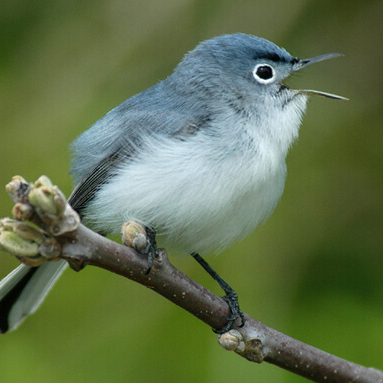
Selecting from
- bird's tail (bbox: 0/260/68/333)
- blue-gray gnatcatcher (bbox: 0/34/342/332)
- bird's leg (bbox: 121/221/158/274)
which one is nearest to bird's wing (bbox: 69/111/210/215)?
blue-gray gnatcatcher (bbox: 0/34/342/332)

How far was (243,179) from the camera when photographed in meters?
2.25

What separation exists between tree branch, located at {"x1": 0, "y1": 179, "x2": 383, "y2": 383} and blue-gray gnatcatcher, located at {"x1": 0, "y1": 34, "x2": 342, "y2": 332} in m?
0.19

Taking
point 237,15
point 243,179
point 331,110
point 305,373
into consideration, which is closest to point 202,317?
point 305,373

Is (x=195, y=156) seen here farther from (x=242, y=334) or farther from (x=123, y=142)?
(x=242, y=334)

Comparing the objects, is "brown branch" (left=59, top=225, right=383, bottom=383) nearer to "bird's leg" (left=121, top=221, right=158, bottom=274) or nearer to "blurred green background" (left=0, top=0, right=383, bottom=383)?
"bird's leg" (left=121, top=221, right=158, bottom=274)

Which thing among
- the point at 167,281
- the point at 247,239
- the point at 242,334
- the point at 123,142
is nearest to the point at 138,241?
the point at 167,281

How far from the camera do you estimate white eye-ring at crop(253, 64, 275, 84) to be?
2568 mm

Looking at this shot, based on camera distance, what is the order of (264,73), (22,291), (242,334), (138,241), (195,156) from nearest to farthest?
(138,241) → (242,334) → (195,156) → (22,291) → (264,73)

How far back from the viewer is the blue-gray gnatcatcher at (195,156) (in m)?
2.24

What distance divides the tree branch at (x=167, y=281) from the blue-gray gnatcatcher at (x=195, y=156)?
185 mm

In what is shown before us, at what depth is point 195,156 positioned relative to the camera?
2244 mm

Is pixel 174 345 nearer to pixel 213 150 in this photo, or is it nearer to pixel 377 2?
pixel 213 150

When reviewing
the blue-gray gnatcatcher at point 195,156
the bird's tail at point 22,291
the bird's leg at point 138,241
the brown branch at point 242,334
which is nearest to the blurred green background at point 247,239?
the blue-gray gnatcatcher at point 195,156

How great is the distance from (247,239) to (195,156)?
1.12m
